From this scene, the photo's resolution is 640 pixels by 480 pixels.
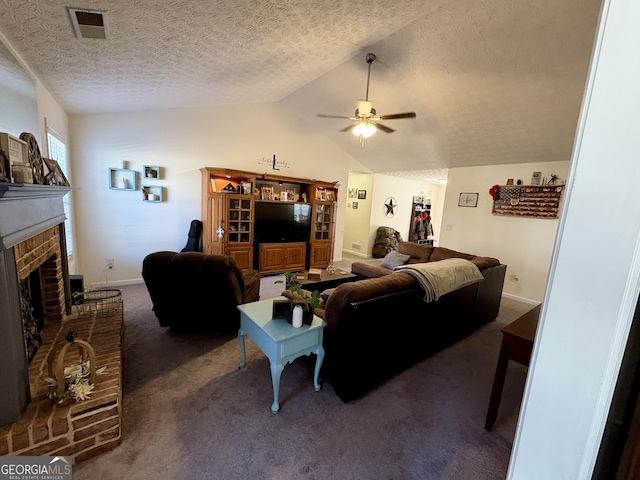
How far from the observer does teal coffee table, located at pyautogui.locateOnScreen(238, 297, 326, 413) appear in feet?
5.80

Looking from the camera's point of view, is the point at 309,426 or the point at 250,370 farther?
the point at 250,370

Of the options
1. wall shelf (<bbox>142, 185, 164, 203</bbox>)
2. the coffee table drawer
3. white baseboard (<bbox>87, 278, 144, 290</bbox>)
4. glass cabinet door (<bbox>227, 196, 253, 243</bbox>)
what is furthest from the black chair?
the coffee table drawer

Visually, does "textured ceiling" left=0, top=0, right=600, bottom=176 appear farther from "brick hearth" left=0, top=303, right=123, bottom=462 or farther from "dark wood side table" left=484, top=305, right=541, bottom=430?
"dark wood side table" left=484, top=305, right=541, bottom=430

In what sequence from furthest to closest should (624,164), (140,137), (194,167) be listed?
(194,167)
(140,137)
(624,164)

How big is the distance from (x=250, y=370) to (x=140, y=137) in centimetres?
385

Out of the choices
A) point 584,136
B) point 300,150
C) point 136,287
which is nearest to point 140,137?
point 136,287

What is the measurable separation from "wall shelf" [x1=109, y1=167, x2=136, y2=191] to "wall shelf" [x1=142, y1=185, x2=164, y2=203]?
159mm

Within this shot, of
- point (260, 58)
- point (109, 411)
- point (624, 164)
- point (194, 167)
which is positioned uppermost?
point (260, 58)

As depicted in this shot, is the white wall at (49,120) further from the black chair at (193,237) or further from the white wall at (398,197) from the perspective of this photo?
the white wall at (398,197)

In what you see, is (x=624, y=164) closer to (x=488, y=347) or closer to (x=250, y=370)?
(x=250, y=370)

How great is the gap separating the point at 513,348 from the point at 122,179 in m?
5.02

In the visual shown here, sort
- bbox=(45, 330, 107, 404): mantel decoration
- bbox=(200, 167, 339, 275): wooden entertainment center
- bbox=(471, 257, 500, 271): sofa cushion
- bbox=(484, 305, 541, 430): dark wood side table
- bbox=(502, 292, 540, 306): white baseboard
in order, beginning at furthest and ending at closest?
bbox=(200, 167, 339, 275): wooden entertainment center, bbox=(502, 292, 540, 306): white baseboard, bbox=(471, 257, 500, 271): sofa cushion, bbox=(484, 305, 541, 430): dark wood side table, bbox=(45, 330, 107, 404): mantel decoration

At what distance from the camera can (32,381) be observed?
5.25 feet

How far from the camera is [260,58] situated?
2.98 metres
